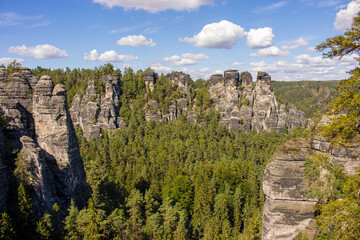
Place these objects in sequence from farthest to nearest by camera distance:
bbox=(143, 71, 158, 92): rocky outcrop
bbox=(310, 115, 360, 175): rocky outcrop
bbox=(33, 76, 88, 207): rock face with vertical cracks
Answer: bbox=(143, 71, 158, 92): rocky outcrop, bbox=(33, 76, 88, 207): rock face with vertical cracks, bbox=(310, 115, 360, 175): rocky outcrop

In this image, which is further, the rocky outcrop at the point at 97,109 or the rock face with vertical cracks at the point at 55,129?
the rocky outcrop at the point at 97,109

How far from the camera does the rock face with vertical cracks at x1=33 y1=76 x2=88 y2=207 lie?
72.2 feet

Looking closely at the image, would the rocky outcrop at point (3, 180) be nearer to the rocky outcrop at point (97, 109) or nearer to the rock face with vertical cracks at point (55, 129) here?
the rock face with vertical cracks at point (55, 129)

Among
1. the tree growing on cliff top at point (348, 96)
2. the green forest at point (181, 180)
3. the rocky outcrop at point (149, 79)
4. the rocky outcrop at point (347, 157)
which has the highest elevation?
the rocky outcrop at point (149, 79)

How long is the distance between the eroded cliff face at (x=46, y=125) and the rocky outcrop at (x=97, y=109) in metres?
47.4

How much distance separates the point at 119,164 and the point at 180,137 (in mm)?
19990

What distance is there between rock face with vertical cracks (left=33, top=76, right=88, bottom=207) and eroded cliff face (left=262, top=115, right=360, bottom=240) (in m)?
17.4

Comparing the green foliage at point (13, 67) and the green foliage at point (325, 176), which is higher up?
the green foliage at point (13, 67)

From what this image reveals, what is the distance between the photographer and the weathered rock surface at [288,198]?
15.7 metres

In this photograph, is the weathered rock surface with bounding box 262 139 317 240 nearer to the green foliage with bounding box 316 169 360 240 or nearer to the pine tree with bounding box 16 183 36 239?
the green foliage with bounding box 316 169 360 240

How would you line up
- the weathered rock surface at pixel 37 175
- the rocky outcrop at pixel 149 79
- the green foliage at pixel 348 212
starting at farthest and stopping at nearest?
the rocky outcrop at pixel 149 79, the weathered rock surface at pixel 37 175, the green foliage at pixel 348 212

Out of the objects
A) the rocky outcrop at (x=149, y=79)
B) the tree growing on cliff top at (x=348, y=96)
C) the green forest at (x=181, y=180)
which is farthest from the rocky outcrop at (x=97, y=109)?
the tree growing on cliff top at (x=348, y=96)

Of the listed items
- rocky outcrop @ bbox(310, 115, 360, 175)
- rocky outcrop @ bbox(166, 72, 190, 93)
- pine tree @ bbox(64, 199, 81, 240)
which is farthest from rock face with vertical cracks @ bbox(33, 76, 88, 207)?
rocky outcrop @ bbox(166, 72, 190, 93)

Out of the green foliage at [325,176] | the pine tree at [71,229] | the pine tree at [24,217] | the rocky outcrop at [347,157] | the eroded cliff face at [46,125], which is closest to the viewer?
the green foliage at [325,176]
